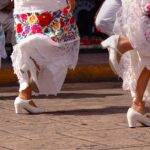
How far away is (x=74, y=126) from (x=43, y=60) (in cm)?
121

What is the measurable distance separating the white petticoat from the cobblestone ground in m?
0.33

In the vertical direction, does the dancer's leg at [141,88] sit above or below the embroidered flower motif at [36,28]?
below

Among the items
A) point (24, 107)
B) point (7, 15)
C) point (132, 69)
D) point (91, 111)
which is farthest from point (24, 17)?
point (7, 15)

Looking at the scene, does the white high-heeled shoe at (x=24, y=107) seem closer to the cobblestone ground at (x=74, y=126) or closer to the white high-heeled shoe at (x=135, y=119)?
the cobblestone ground at (x=74, y=126)

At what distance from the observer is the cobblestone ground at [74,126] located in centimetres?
605

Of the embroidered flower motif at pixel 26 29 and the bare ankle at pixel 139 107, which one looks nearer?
the bare ankle at pixel 139 107

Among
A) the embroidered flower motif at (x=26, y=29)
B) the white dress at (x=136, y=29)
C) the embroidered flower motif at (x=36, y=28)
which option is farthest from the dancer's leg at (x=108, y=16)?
the embroidered flower motif at (x=26, y=29)

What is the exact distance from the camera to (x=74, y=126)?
6914 mm

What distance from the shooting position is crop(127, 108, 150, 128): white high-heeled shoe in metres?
6.84

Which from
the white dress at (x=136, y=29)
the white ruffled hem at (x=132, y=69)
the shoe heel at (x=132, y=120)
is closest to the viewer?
the white dress at (x=136, y=29)

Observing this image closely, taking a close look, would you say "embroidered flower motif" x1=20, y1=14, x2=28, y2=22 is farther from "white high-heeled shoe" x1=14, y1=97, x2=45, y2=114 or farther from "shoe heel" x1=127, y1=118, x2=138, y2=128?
"shoe heel" x1=127, y1=118, x2=138, y2=128

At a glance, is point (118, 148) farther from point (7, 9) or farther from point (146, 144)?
point (7, 9)

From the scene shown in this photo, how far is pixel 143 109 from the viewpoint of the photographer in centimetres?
697

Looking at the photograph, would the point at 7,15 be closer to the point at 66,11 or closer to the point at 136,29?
Answer: the point at 66,11
